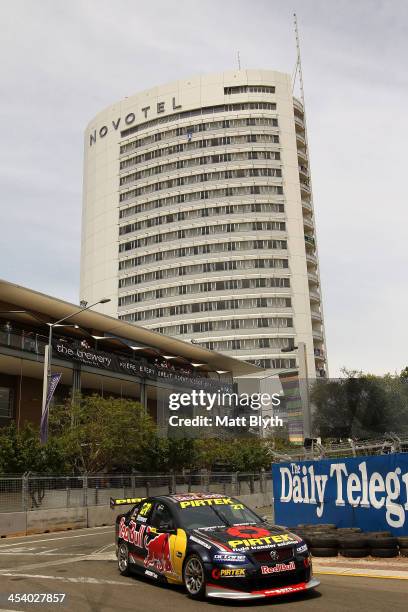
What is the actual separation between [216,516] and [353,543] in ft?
12.8

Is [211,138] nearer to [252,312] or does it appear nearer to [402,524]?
[252,312]

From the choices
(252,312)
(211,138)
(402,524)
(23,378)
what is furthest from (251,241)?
(402,524)

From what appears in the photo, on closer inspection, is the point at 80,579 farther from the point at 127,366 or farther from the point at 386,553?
the point at 127,366

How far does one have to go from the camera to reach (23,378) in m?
41.8

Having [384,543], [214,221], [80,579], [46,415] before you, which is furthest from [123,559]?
[214,221]

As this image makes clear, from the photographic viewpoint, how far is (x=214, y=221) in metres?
93.8

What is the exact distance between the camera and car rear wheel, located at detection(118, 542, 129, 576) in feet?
33.1

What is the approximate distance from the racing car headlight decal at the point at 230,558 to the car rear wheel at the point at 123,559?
2937 millimetres

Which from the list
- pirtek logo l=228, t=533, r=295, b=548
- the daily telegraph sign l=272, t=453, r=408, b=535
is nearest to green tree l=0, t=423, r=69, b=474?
the daily telegraph sign l=272, t=453, r=408, b=535

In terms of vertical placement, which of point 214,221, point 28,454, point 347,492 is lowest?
point 347,492

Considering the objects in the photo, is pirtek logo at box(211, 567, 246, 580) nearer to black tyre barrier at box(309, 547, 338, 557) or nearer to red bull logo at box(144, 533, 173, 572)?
red bull logo at box(144, 533, 173, 572)

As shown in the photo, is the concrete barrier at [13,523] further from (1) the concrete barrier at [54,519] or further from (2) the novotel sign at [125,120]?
(2) the novotel sign at [125,120]

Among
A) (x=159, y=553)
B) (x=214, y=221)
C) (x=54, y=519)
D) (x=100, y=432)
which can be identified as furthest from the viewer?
(x=214, y=221)

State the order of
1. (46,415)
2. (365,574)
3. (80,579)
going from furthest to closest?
(46,415)
(80,579)
(365,574)
